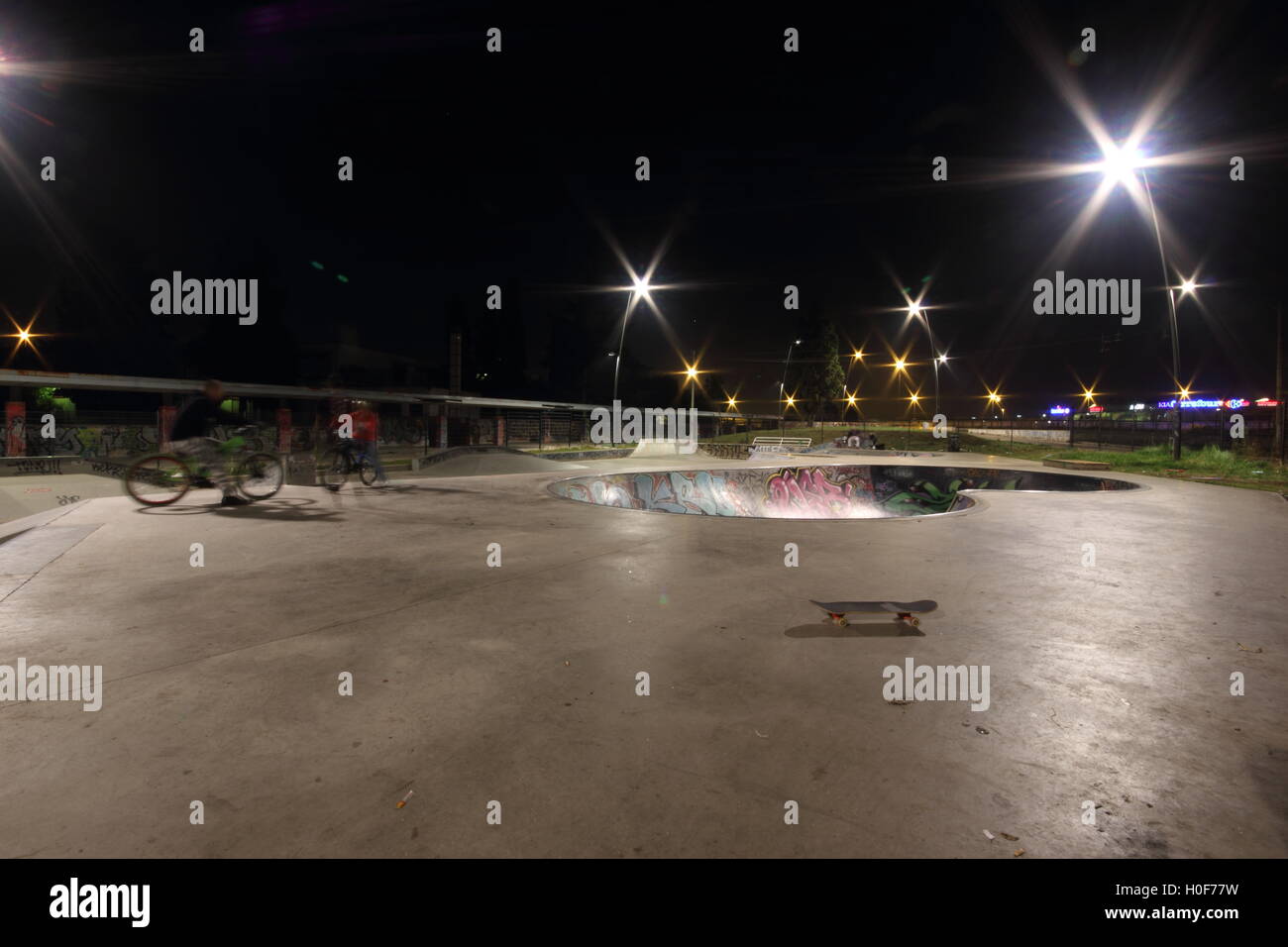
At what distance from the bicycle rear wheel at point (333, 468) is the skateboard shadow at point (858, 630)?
33.8ft

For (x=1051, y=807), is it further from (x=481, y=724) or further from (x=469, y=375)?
(x=469, y=375)

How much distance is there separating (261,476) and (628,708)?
912 centimetres

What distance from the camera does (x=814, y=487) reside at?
69.5ft

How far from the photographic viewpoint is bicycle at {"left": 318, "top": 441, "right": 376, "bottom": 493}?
11.6 metres

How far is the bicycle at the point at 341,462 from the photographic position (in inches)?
458

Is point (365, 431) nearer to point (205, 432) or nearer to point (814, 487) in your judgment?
point (205, 432)

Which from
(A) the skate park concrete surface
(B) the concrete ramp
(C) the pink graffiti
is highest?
(B) the concrete ramp

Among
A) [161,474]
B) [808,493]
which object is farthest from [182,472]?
[808,493]

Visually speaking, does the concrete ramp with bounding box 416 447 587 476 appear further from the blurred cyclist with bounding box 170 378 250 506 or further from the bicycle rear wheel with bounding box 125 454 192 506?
the bicycle rear wheel with bounding box 125 454 192 506

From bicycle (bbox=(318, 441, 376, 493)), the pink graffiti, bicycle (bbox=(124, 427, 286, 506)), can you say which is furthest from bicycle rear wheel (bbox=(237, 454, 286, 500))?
the pink graffiti

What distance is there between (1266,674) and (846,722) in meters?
2.67

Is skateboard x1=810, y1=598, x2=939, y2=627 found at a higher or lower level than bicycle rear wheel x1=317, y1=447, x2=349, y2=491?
lower

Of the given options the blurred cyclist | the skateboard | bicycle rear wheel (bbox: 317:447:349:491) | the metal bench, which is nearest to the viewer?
the skateboard
